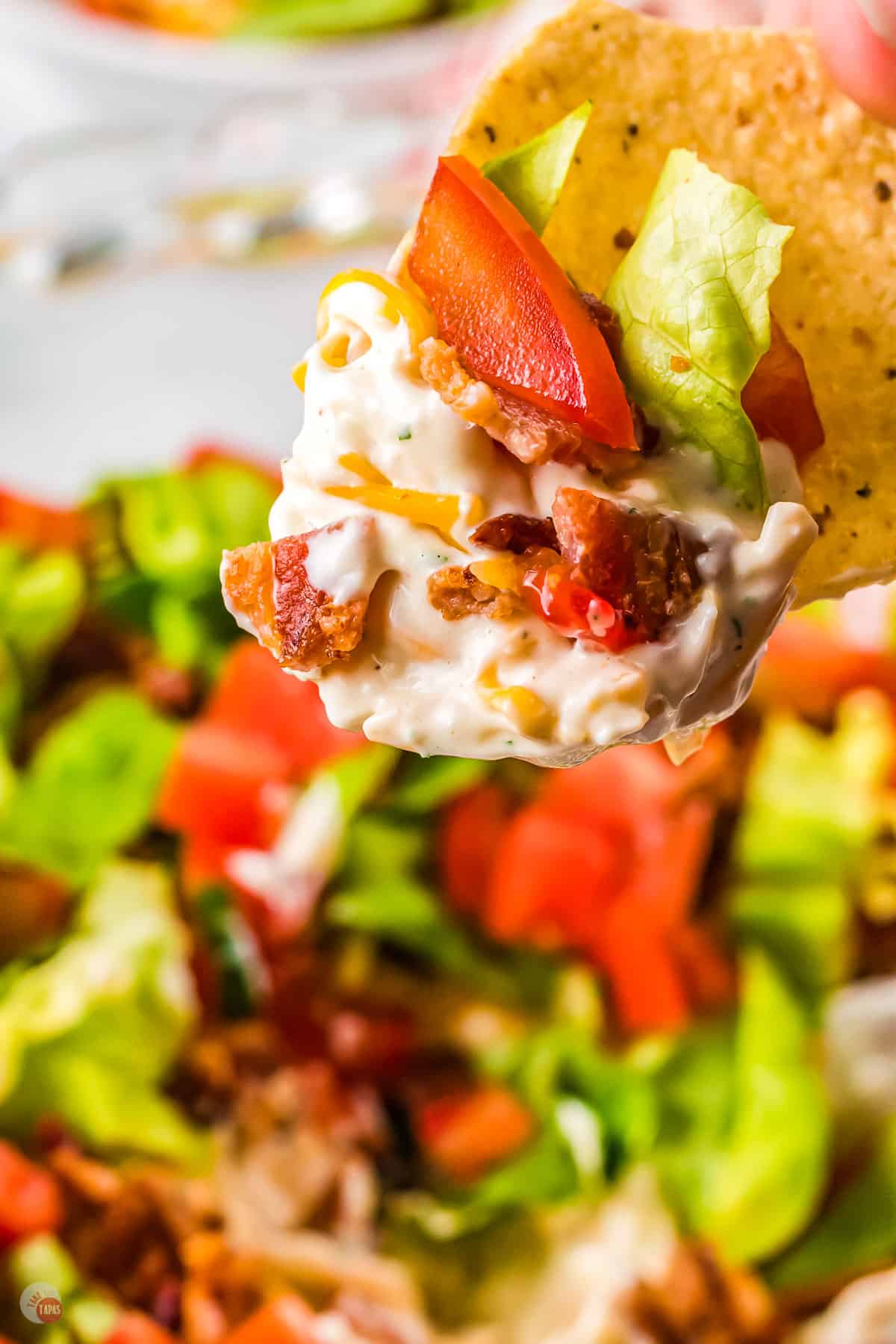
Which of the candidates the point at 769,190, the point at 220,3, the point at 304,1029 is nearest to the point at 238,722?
the point at 304,1029

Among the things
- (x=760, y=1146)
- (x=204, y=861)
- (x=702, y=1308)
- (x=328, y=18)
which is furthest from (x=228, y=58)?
(x=702, y=1308)

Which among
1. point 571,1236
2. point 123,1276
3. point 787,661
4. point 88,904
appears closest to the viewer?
point 123,1276

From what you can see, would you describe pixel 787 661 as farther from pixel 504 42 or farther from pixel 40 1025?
pixel 504 42

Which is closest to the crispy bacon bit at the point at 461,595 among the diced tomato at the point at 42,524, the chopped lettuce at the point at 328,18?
the diced tomato at the point at 42,524

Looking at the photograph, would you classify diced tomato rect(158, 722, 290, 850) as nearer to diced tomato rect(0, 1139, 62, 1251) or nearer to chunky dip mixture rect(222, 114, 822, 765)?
diced tomato rect(0, 1139, 62, 1251)

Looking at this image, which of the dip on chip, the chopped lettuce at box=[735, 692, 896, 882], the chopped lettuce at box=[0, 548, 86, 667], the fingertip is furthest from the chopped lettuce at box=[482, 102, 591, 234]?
the chopped lettuce at box=[0, 548, 86, 667]

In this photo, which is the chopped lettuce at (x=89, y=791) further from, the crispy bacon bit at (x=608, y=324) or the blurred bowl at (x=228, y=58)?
the blurred bowl at (x=228, y=58)
